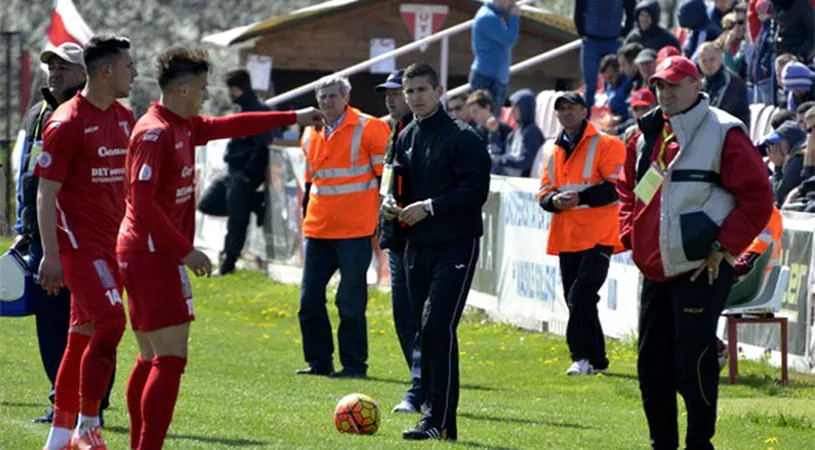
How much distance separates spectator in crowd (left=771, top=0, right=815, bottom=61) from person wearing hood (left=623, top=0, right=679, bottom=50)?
1983mm

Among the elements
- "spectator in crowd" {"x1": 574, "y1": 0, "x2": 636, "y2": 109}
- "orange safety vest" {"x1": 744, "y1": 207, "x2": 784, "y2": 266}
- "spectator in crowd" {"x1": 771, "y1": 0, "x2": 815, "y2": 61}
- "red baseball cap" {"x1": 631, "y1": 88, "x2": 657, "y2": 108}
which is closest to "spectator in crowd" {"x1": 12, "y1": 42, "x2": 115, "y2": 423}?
"orange safety vest" {"x1": 744, "y1": 207, "x2": 784, "y2": 266}

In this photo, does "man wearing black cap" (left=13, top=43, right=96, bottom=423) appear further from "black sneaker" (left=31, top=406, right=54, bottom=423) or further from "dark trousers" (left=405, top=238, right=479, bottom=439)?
"dark trousers" (left=405, top=238, right=479, bottom=439)

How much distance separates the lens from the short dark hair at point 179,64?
885cm

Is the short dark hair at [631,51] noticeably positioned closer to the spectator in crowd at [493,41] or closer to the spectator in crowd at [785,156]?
the spectator in crowd at [493,41]

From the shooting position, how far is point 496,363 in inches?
627

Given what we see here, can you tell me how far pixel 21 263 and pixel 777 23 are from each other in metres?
11.0

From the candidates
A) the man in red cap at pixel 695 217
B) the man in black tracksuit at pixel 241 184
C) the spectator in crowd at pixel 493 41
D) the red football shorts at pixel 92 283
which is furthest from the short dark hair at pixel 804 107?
the man in black tracksuit at pixel 241 184

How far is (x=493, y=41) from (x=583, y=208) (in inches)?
328

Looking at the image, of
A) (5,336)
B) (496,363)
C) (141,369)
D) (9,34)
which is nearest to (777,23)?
(496,363)

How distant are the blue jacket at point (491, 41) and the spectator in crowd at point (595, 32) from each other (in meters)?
0.94

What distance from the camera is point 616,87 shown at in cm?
2081

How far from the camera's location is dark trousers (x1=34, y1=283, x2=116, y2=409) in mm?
11078

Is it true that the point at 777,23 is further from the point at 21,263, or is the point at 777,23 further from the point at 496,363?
the point at 21,263

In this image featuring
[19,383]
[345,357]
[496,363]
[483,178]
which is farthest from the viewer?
[496,363]
